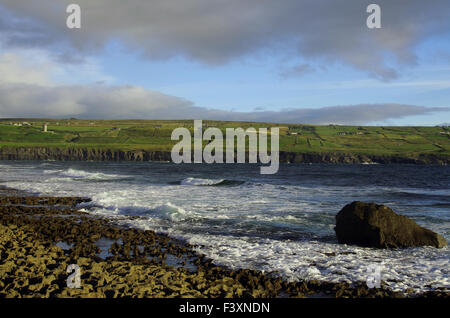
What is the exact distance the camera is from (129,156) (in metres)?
134

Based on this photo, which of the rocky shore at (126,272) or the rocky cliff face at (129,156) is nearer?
the rocky shore at (126,272)

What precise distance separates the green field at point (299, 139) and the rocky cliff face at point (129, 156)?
4180 millimetres

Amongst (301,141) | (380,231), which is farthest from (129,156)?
(380,231)

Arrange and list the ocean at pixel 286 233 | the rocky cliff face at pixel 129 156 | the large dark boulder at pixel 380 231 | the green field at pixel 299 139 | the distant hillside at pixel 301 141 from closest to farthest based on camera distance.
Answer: the ocean at pixel 286 233
the large dark boulder at pixel 380 231
the rocky cliff face at pixel 129 156
the distant hillside at pixel 301 141
the green field at pixel 299 139

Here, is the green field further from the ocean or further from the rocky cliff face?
the ocean

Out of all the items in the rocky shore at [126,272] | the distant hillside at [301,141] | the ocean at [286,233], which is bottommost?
the ocean at [286,233]

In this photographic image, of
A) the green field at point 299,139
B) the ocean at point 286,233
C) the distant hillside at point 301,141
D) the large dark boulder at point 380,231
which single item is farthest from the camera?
the green field at point 299,139

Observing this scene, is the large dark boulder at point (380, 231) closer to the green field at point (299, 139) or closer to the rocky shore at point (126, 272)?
the rocky shore at point (126, 272)

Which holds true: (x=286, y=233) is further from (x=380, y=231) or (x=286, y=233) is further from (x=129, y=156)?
(x=129, y=156)

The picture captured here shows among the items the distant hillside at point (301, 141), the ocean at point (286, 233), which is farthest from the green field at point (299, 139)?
the ocean at point (286, 233)

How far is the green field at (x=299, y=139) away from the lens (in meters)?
140

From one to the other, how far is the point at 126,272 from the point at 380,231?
1002 centimetres
